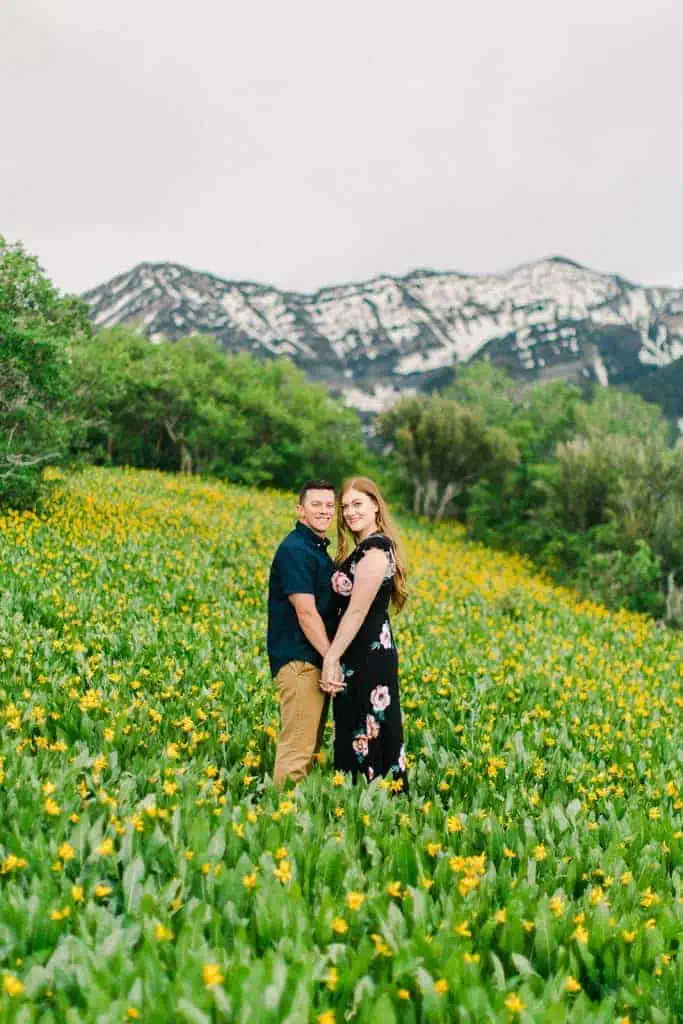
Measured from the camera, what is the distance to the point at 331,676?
13.4 ft

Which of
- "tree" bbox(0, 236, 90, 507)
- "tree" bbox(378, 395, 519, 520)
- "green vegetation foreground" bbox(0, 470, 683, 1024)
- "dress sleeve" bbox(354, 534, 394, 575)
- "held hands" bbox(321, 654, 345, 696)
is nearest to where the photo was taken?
"green vegetation foreground" bbox(0, 470, 683, 1024)

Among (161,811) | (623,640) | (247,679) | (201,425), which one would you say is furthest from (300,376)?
(161,811)

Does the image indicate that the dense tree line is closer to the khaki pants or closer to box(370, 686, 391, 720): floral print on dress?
box(370, 686, 391, 720): floral print on dress

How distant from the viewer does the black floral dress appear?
4246mm

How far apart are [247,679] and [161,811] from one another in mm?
3333

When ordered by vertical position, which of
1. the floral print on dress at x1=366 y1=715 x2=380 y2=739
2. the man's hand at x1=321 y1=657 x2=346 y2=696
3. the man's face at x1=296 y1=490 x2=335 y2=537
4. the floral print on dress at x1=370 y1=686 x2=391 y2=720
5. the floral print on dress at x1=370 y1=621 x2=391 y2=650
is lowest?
the floral print on dress at x1=366 y1=715 x2=380 y2=739

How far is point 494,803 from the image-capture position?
4875 millimetres

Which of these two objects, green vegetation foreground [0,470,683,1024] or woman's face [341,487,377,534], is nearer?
green vegetation foreground [0,470,683,1024]

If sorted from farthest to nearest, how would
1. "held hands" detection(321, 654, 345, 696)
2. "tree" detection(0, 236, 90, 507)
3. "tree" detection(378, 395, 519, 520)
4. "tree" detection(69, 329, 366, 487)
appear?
"tree" detection(69, 329, 366, 487)
"tree" detection(378, 395, 519, 520)
"tree" detection(0, 236, 90, 507)
"held hands" detection(321, 654, 345, 696)

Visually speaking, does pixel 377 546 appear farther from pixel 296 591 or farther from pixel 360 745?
pixel 360 745

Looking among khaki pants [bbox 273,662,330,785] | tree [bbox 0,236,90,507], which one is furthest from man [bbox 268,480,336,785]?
tree [bbox 0,236,90,507]

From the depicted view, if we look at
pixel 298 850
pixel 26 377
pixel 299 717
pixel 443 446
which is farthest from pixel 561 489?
pixel 298 850

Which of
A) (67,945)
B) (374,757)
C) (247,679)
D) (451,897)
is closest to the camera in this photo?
(67,945)

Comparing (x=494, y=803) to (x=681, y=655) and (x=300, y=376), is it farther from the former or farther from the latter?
(x=300, y=376)
